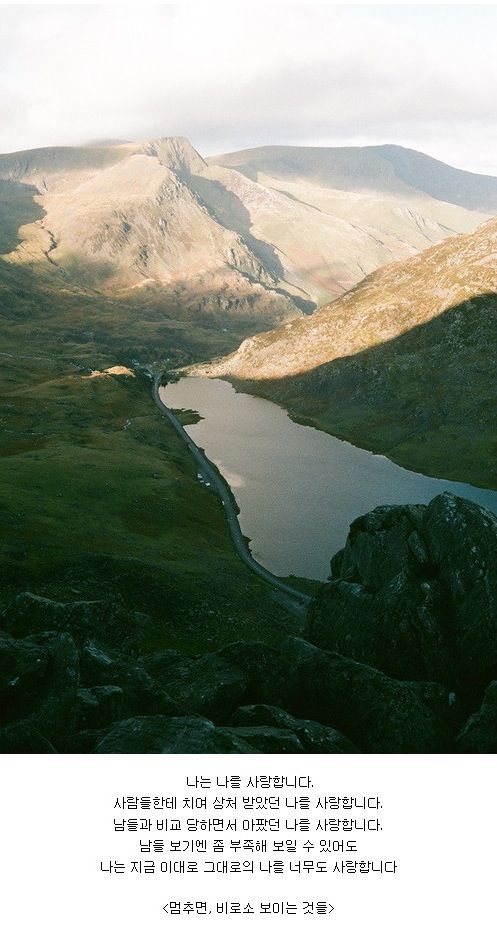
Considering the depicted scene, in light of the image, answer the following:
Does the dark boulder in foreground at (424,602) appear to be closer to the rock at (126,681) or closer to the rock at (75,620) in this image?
the rock at (75,620)

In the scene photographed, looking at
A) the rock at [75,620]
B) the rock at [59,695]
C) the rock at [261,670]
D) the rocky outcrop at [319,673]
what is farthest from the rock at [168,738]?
the rock at [75,620]

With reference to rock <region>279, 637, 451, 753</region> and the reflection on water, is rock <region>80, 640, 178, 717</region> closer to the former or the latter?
rock <region>279, 637, 451, 753</region>

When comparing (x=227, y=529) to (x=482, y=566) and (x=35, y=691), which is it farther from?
(x=35, y=691)

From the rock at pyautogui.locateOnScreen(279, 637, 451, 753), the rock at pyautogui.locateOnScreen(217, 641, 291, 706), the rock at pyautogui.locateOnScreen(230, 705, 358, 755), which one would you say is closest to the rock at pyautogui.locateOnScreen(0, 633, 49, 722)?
the rock at pyautogui.locateOnScreen(230, 705, 358, 755)

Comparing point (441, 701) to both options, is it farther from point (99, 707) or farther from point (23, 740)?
point (23, 740)
